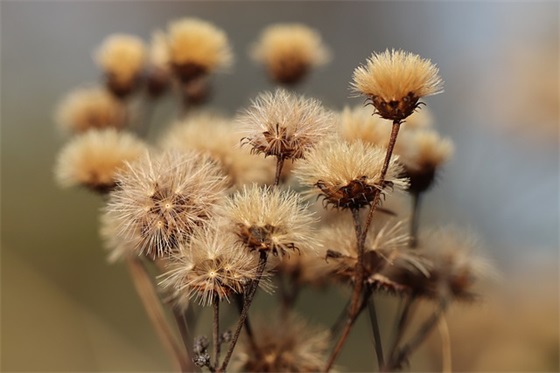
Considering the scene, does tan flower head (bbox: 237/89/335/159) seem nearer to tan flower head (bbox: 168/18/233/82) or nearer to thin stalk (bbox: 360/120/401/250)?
thin stalk (bbox: 360/120/401/250)

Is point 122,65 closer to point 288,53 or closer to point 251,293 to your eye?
point 288,53

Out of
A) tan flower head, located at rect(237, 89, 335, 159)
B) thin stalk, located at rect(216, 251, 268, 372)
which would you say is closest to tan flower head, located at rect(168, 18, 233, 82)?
Answer: tan flower head, located at rect(237, 89, 335, 159)

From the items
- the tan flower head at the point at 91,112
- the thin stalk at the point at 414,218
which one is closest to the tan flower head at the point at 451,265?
the thin stalk at the point at 414,218

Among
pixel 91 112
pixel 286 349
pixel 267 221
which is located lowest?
pixel 286 349

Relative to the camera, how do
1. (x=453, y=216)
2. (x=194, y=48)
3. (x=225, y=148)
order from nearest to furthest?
(x=225, y=148) < (x=194, y=48) < (x=453, y=216)

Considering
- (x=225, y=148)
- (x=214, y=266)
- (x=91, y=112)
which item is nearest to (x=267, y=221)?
(x=214, y=266)

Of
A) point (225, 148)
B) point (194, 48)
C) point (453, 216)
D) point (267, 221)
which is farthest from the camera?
point (453, 216)

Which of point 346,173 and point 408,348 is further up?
point 346,173
